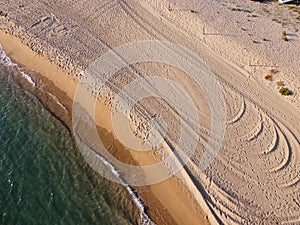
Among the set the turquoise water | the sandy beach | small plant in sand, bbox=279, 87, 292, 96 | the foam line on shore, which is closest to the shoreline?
the sandy beach

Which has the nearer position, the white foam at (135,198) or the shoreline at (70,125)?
the white foam at (135,198)

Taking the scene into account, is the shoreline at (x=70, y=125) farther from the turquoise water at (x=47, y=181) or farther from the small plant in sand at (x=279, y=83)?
the small plant in sand at (x=279, y=83)

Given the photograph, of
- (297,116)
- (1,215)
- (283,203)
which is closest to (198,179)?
(283,203)

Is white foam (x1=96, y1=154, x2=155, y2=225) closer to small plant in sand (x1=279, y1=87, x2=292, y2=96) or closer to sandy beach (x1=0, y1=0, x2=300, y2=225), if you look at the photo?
sandy beach (x1=0, y1=0, x2=300, y2=225)

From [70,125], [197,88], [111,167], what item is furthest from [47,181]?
[197,88]

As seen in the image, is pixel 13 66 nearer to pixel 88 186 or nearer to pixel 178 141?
pixel 88 186

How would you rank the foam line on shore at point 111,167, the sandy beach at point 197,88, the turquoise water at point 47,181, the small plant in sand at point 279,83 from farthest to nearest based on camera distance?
1. the small plant in sand at point 279,83
2. the sandy beach at point 197,88
3. the foam line on shore at point 111,167
4. the turquoise water at point 47,181

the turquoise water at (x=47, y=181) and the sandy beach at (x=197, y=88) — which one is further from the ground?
the sandy beach at (x=197, y=88)

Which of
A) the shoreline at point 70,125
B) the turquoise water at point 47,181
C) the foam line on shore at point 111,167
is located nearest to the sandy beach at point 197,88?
the shoreline at point 70,125
